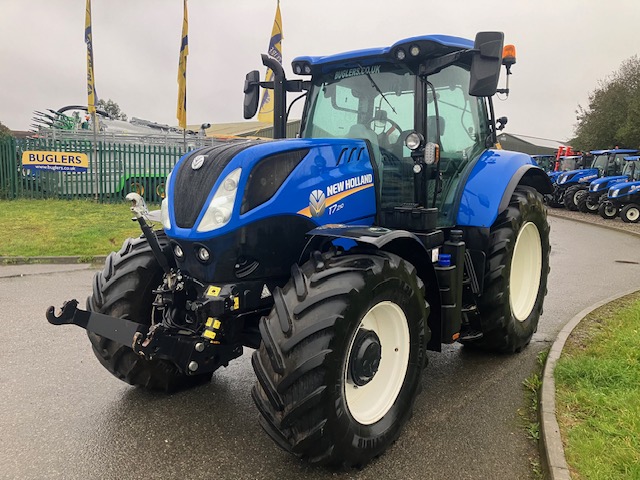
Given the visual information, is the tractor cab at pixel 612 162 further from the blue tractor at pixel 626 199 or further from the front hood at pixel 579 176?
the blue tractor at pixel 626 199

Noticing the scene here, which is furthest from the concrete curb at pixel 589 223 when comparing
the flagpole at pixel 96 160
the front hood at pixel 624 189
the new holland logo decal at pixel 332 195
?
the flagpole at pixel 96 160

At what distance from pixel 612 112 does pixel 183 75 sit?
101 ft

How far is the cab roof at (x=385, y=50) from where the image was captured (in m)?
3.48

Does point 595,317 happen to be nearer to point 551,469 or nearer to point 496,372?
point 496,372

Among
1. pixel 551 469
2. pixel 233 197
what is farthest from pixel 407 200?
pixel 551 469

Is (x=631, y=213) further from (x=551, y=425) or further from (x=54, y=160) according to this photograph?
(x=54, y=160)

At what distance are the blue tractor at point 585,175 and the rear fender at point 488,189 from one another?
18104mm

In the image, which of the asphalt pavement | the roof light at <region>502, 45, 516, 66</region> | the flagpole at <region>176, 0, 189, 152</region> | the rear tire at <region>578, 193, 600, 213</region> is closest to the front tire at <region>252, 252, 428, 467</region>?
the asphalt pavement

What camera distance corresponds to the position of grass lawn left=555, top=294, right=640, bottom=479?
2836mm

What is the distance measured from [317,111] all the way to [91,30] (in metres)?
14.2

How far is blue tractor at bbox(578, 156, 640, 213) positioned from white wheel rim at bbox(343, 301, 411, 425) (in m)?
17.7

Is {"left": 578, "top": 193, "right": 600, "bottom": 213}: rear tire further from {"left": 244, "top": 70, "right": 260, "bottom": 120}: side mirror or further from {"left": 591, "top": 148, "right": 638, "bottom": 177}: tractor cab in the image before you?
{"left": 244, "top": 70, "right": 260, "bottom": 120}: side mirror

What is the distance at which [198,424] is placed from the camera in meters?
3.41

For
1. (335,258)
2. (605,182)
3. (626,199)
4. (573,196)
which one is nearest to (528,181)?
(335,258)
